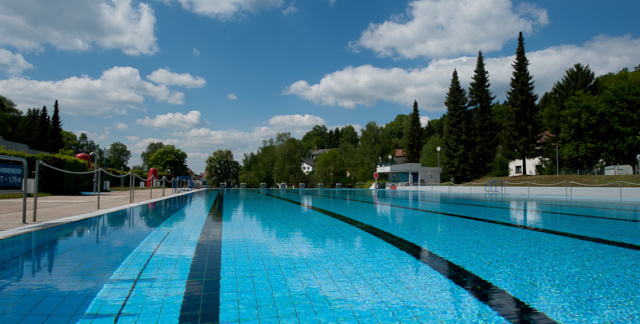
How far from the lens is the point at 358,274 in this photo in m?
4.03

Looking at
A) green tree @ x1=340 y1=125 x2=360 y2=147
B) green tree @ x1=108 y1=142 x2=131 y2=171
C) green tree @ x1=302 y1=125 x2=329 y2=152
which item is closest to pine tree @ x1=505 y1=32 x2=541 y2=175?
green tree @ x1=340 y1=125 x2=360 y2=147

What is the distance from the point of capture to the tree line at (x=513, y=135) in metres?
30.8

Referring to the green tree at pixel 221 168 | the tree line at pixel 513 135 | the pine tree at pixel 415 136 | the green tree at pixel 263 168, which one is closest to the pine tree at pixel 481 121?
the tree line at pixel 513 135

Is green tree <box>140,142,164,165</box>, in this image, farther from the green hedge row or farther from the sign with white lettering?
the sign with white lettering

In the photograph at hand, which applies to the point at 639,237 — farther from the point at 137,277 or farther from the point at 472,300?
the point at 137,277

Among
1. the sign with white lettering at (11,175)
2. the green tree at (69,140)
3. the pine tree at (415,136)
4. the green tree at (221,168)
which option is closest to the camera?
the sign with white lettering at (11,175)

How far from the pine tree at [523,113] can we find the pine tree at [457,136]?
4.56m

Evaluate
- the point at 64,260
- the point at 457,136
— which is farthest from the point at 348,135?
the point at 64,260

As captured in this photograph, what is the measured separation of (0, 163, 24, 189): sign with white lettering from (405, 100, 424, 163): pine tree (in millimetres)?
53273

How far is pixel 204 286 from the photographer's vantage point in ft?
11.7

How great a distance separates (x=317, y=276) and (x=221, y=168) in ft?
246

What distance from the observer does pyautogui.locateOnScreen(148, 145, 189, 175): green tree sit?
7312 cm

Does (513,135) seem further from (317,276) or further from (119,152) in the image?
(119,152)

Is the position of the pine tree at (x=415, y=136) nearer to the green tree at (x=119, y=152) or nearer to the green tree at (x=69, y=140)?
the green tree at (x=69, y=140)
